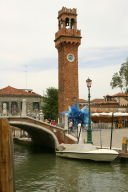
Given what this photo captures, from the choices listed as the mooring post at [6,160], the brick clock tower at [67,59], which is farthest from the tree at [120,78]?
the mooring post at [6,160]

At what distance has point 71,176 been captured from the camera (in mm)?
15164

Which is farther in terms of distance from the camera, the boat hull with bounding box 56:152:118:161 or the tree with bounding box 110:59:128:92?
the tree with bounding box 110:59:128:92

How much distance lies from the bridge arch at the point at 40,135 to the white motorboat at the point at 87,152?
2.89 meters

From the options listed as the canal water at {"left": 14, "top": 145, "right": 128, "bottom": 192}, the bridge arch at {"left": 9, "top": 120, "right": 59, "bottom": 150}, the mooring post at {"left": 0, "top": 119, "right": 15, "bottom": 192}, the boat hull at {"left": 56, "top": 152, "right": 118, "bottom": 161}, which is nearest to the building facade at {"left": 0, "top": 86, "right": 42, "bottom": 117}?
the bridge arch at {"left": 9, "top": 120, "right": 59, "bottom": 150}

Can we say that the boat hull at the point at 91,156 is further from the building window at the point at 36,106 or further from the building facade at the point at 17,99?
the building window at the point at 36,106

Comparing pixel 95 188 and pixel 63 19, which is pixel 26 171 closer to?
pixel 95 188

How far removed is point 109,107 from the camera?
44781 mm

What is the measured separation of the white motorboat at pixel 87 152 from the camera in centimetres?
1783

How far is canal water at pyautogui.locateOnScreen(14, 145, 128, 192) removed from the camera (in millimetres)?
12977

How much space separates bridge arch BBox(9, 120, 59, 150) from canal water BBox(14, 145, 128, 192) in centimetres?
433

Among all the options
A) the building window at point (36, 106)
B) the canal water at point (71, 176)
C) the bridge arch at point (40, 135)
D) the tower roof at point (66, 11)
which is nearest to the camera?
the canal water at point (71, 176)

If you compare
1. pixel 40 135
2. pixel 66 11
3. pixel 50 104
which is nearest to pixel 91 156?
pixel 40 135

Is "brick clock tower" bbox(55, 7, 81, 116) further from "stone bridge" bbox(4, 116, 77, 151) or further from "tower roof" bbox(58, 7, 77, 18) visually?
"stone bridge" bbox(4, 116, 77, 151)

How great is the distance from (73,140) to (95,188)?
10.9 m
